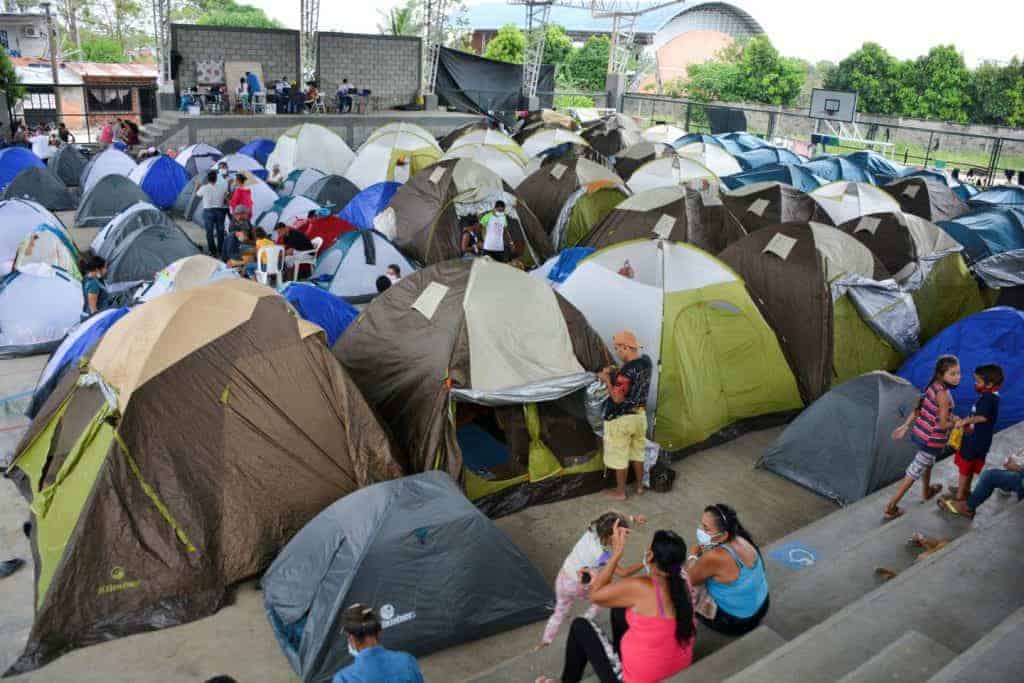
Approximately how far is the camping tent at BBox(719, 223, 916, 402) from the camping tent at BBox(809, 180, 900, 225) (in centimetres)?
412

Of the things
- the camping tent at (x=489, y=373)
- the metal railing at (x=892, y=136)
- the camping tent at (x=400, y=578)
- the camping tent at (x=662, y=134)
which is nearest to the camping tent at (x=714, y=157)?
the camping tent at (x=662, y=134)

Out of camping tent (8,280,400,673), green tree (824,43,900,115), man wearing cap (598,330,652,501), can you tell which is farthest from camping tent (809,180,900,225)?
green tree (824,43,900,115)

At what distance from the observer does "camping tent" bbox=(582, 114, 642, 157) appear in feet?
75.7

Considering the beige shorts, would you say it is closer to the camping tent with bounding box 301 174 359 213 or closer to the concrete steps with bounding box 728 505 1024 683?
the concrete steps with bounding box 728 505 1024 683

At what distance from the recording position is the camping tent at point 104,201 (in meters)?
15.2

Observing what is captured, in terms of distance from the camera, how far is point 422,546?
4.92 m

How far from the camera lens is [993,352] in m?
8.05

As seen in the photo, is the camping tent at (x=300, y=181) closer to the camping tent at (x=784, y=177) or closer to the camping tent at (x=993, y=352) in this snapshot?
the camping tent at (x=784, y=177)

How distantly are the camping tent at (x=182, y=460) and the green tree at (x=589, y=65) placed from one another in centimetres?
4770

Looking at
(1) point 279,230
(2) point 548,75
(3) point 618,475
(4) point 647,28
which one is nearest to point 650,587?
(3) point 618,475

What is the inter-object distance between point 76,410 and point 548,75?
30547 mm

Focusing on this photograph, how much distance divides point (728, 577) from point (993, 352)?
17.8ft

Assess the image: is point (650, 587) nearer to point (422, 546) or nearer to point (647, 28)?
point (422, 546)

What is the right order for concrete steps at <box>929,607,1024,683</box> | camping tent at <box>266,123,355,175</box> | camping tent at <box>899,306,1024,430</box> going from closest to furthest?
concrete steps at <box>929,607,1024,683</box>, camping tent at <box>899,306,1024,430</box>, camping tent at <box>266,123,355,175</box>
